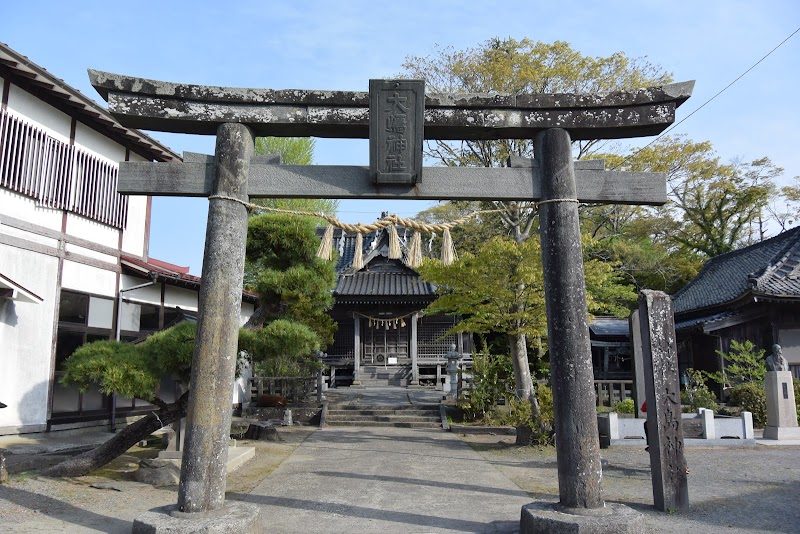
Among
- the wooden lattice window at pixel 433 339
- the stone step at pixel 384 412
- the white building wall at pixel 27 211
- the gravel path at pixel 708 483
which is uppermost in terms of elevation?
the white building wall at pixel 27 211

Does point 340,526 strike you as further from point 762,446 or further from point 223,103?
point 762,446

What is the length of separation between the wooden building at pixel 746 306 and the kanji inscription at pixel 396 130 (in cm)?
1468

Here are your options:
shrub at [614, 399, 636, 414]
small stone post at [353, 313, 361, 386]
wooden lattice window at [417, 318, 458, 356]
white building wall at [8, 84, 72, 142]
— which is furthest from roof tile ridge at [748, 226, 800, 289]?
white building wall at [8, 84, 72, 142]

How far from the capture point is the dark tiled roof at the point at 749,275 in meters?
16.4

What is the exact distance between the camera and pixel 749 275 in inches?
658

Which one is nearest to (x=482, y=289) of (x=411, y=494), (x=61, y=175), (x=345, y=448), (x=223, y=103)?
(x=345, y=448)

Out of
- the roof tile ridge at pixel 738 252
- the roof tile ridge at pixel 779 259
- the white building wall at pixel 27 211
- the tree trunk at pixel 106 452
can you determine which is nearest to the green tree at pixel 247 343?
the tree trunk at pixel 106 452

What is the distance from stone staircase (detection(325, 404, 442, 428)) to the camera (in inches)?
627

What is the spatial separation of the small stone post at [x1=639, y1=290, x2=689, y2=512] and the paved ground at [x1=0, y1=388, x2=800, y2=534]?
0.98 ft

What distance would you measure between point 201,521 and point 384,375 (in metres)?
20.9

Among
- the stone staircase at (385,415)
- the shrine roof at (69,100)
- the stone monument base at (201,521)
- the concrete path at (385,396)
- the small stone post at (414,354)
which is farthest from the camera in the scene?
the small stone post at (414,354)

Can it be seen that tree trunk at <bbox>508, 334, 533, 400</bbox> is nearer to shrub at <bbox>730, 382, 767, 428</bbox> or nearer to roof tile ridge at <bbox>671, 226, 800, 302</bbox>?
shrub at <bbox>730, 382, 767, 428</bbox>

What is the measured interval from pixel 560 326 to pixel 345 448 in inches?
305

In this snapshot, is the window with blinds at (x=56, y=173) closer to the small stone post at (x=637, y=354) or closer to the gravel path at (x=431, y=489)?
the gravel path at (x=431, y=489)
